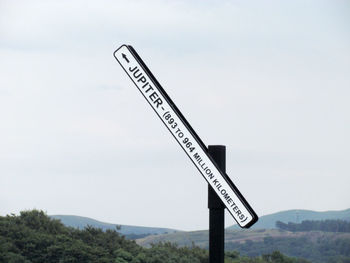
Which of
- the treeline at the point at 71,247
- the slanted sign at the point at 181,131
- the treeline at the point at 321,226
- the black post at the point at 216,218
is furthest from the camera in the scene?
the treeline at the point at 321,226

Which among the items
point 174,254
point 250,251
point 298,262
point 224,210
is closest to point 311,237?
point 250,251

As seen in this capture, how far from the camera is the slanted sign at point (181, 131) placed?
2.66m

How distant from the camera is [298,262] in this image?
21578 mm

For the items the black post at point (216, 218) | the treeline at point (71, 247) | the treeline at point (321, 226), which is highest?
the treeline at point (321, 226)

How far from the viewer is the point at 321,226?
48562 millimetres

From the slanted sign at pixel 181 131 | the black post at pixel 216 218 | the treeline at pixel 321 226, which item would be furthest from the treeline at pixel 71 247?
the treeline at pixel 321 226

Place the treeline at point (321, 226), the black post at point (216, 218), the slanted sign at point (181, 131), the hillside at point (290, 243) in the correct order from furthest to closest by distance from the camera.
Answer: the treeline at point (321, 226), the hillside at point (290, 243), the black post at point (216, 218), the slanted sign at point (181, 131)

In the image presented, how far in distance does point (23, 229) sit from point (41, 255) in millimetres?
1450

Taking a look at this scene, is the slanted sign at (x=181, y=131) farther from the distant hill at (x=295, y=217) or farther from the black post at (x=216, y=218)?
the distant hill at (x=295, y=217)

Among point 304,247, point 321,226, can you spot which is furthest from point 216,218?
point 321,226

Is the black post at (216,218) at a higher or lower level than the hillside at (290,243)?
lower

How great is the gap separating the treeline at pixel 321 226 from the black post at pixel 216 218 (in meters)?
43.7

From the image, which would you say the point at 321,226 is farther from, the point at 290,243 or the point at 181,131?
the point at 181,131

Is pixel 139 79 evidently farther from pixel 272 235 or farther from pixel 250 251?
pixel 272 235
